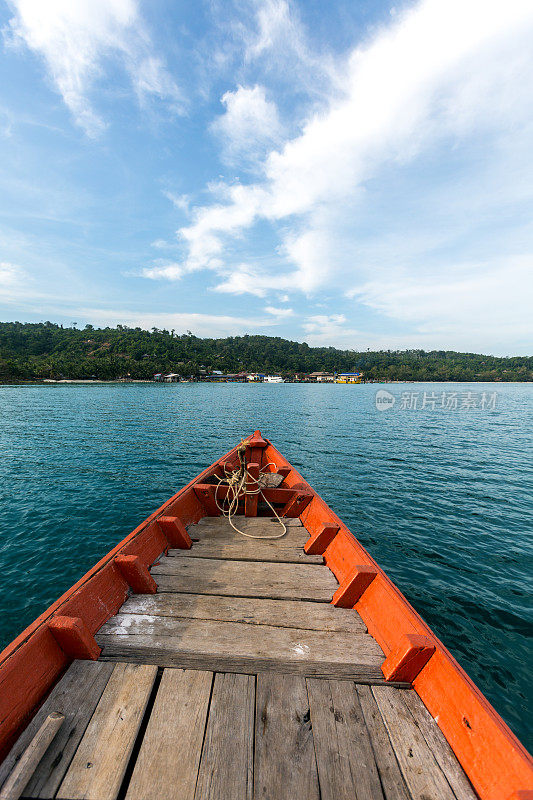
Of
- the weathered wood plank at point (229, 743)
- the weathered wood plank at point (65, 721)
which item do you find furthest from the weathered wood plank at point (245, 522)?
the weathered wood plank at point (229, 743)

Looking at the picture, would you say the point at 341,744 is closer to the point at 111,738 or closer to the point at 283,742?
the point at 283,742

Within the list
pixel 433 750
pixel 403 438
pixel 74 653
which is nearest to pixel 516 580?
pixel 433 750

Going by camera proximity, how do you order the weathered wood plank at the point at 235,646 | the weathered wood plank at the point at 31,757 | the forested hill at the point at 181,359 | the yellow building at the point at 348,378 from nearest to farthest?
1. the weathered wood plank at the point at 31,757
2. the weathered wood plank at the point at 235,646
3. the forested hill at the point at 181,359
4. the yellow building at the point at 348,378

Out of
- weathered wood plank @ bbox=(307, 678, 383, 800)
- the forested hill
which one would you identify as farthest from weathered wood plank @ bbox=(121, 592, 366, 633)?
the forested hill

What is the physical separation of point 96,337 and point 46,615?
577 feet

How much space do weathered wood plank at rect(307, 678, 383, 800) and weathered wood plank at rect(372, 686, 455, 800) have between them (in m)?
0.19

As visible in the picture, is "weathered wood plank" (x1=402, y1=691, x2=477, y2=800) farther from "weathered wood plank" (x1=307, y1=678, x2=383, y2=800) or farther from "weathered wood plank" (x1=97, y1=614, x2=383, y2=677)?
"weathered wood plank" (x1=307, y1=678, x2=383, y2=800)

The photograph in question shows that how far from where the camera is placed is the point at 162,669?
260cm

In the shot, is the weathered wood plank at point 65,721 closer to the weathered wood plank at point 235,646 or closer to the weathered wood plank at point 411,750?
the weathered wood plank at point 235,646

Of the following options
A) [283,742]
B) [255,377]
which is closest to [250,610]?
[283,742]

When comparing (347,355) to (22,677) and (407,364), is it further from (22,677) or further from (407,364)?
(22,677)

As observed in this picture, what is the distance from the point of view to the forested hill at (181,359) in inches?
4281

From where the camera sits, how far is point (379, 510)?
10.6m

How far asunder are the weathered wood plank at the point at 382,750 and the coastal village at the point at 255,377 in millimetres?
128713
